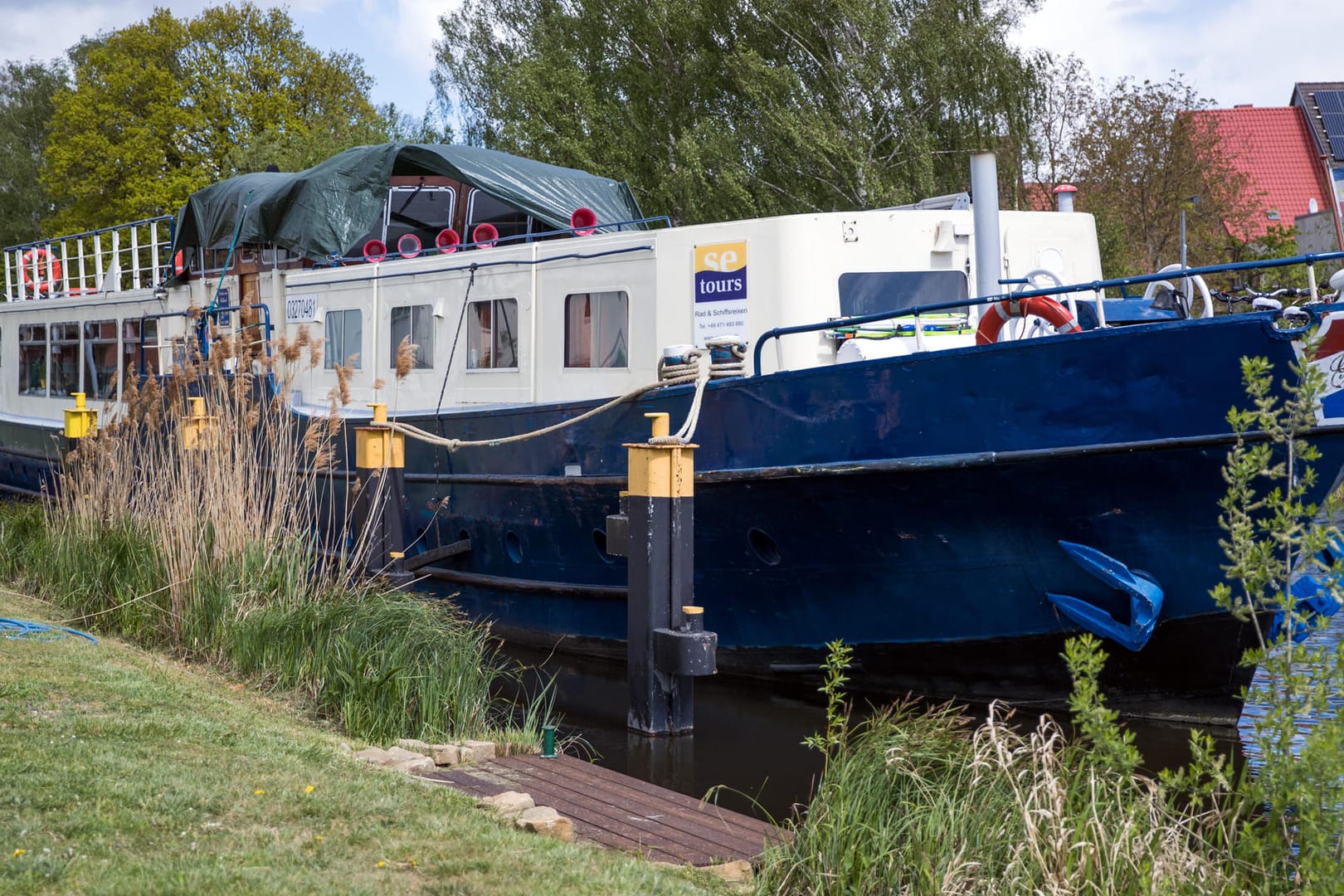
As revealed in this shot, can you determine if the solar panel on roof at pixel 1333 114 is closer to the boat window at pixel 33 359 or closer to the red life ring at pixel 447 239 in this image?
the red life ring at pixel 447 239

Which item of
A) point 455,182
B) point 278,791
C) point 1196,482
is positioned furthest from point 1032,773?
point 455,182

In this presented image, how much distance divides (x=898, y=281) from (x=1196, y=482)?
8.91 ft

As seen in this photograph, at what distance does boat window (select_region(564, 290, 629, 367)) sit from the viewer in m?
9.73

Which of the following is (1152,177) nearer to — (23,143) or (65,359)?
(65,359)

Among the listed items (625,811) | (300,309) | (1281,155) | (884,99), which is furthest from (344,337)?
(1281,155)

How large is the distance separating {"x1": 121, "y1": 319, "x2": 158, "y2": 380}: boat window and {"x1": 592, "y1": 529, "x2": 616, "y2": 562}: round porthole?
6.45 metres

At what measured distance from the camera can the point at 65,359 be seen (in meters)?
16.0

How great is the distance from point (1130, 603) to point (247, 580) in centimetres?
500

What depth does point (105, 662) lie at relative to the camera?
7.12 metres

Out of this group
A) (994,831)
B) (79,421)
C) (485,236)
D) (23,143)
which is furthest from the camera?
(23,143)

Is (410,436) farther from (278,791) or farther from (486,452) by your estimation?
(278,791)

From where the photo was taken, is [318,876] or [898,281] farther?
[898,281]

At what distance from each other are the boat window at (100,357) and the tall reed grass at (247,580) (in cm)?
494

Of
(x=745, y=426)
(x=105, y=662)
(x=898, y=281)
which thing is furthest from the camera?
(x=898, y=281)
